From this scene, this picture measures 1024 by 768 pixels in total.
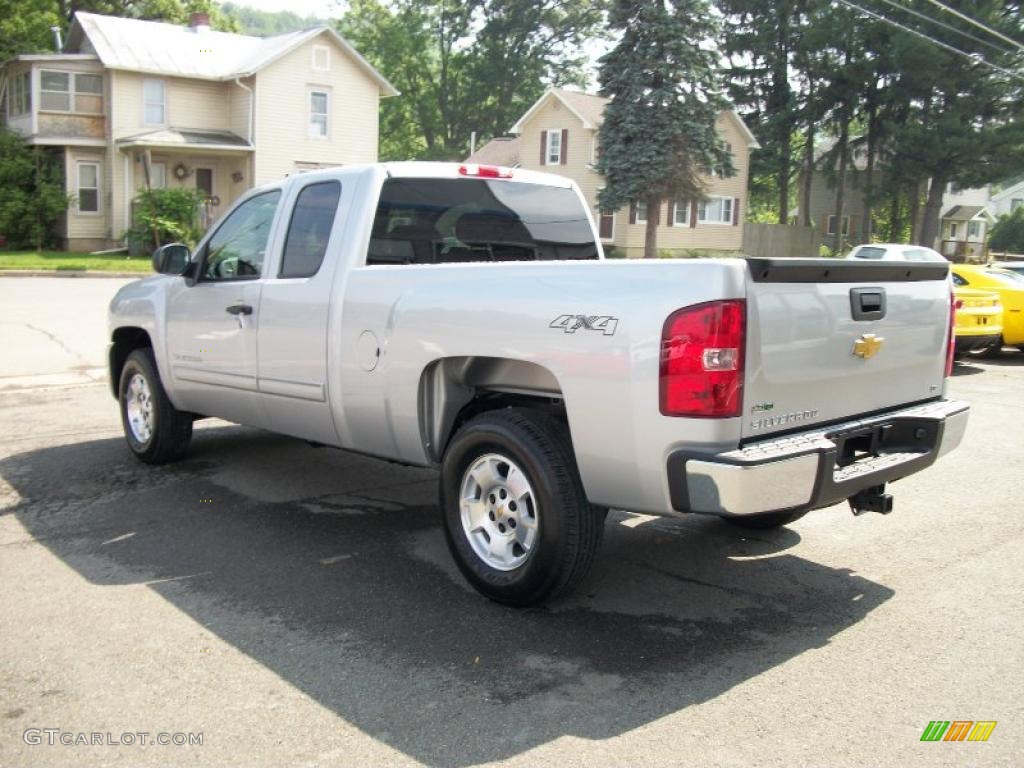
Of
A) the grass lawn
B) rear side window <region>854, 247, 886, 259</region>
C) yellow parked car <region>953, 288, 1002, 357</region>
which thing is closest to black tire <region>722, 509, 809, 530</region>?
yellow parked car <region>953, 288, 1002, 357</region>

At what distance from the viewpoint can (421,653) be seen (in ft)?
13.2

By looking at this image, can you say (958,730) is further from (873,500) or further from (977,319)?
(977,319)

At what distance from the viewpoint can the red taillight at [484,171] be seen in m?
5.83

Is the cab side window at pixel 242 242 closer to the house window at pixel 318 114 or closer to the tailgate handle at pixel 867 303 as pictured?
the tailgate handle at pixel 867 303

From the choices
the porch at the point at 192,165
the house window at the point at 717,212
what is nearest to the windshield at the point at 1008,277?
the porch at the point at 192,165

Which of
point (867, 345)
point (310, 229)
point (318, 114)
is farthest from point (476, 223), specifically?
point (318, 114)

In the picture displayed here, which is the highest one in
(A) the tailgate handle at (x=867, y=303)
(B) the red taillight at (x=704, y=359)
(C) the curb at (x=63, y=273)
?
(A) the tailgate handle at (x=867, y=303)

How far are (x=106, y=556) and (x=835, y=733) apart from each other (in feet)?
12.1

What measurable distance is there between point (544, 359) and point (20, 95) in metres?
36.4

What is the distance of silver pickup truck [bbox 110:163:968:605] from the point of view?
3.80 meters

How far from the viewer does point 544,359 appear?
4.18 meters

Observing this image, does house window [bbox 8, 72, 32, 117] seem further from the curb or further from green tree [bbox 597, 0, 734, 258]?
green tree [bbox 597, 0, 734, 258]

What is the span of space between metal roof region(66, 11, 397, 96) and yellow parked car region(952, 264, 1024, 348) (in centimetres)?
2679

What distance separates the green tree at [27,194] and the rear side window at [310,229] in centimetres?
3017
